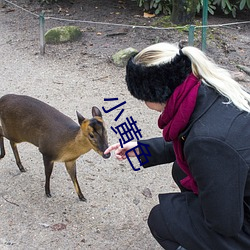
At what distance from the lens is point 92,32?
6.87 meters

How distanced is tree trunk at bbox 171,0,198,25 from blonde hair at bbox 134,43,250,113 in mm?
4830

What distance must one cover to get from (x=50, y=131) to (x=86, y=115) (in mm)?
1391

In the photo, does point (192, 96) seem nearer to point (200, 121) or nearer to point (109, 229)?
point (200, 121)

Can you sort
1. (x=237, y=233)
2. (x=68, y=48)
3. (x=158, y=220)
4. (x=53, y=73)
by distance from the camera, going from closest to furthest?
(x=237, y=233) < (x=158, y=220) < (x=53, y=73) < (x=68, y=48)

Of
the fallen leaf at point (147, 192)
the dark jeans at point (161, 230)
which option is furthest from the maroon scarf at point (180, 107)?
the fallen leaf at point (147, 192)

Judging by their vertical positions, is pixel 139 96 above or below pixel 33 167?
above

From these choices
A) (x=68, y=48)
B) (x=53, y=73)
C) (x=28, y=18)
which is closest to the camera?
(x=53, y=73)

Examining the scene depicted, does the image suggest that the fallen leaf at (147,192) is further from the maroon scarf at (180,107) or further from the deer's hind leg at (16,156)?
the maroon scarf at (180,107)

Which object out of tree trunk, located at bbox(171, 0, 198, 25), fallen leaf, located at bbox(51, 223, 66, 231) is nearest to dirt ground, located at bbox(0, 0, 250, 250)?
fallen leaf, located at bbox(51, 223, 66, 231)

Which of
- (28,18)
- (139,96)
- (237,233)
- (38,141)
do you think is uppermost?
(139,96)

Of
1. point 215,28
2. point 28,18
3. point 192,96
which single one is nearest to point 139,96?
point 192,96

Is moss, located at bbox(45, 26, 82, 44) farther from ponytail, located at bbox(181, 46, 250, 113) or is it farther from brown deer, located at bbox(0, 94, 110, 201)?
ponytail, located at bbox(181, 46, 250, 113)

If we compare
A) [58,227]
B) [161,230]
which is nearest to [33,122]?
[58,227]

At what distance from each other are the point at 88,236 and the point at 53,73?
2.99 metres
